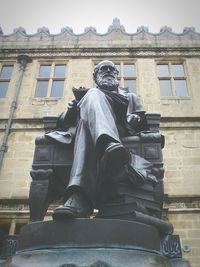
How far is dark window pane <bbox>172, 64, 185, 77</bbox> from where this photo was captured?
9.87 metres

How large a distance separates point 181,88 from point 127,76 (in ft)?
5.91

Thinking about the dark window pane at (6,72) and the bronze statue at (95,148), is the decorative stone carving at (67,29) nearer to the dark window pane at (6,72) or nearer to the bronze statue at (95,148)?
the dark window pane at (6,72)

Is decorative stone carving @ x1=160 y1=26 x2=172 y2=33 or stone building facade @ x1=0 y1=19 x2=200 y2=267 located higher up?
decorative stone carving @ x1=160 y1=26 x2=172 y2=33

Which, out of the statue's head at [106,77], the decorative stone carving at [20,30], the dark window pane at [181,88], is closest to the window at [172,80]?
the dark window pane at [181,88]

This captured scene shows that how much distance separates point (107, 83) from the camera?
8.70 ft

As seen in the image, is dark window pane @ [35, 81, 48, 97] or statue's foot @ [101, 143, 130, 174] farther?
dark window pane @ [35, 81, 48, 97]

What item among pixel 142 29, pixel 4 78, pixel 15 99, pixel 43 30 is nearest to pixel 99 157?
pixel 15 99

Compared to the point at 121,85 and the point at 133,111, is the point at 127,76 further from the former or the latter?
the point at 133,111

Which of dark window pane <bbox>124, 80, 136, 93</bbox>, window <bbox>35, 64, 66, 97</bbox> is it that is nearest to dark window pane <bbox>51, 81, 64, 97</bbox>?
window <bbox>35, 64, 66, 97</bbox>

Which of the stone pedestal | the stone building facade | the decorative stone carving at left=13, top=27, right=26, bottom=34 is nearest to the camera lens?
the stone pedestal

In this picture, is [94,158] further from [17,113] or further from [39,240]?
[17,113]

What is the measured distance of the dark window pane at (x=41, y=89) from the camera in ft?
30.9

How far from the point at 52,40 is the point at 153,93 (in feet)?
14.2

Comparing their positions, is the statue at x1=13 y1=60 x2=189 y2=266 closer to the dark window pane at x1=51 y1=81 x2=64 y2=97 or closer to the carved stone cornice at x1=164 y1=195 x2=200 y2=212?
the carved stone cornice at x1=164 y1=195 x2=200 y2=212
